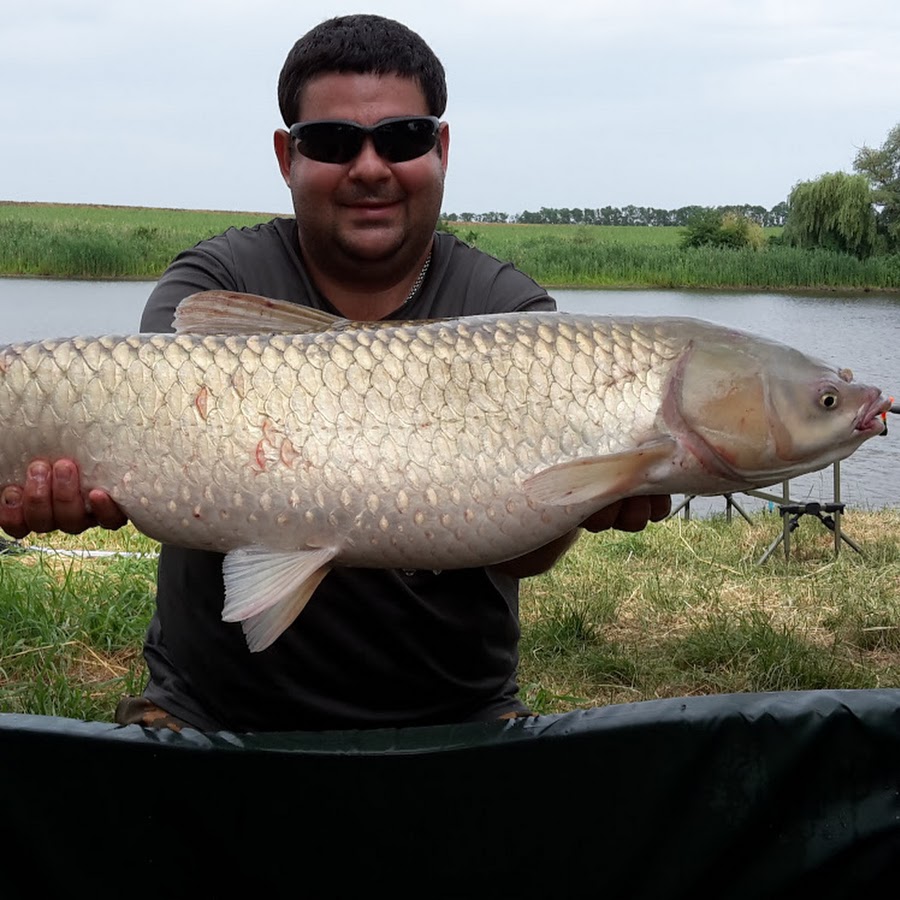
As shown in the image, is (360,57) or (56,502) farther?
(360,57)

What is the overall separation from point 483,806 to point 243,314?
73 cm

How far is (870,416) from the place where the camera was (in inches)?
61.7

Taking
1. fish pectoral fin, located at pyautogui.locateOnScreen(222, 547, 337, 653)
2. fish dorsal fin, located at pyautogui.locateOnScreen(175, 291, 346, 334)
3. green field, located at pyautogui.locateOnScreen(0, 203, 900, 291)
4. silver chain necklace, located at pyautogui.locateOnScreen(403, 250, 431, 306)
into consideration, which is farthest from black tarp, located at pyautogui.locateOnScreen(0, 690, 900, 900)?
green field, located at pyautogui.locateOnScreen(0, 203, 900, 291)

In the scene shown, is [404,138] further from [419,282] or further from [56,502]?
[56,502]

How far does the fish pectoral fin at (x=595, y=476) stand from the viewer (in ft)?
4.90

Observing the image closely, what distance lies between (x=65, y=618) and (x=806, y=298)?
23.4 m

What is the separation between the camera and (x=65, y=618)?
10.1ft

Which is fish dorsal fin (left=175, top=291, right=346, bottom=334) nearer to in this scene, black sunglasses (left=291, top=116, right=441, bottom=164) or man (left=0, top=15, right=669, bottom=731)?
man (left=0, top=15, right=669, bottom=731)

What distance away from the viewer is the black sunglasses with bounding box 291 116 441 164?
6.36 feet

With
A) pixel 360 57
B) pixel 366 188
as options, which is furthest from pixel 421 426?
pixel 360 57

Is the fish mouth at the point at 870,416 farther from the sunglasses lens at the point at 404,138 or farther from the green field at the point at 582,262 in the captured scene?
the green field at the point at 582,262

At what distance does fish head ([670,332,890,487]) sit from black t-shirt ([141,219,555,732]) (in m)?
0.56

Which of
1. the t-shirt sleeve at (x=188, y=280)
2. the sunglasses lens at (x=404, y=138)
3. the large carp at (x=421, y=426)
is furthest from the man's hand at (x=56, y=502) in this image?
the sunglasses lens at (x=404, y=138)

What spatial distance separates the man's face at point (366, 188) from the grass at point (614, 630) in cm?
116
